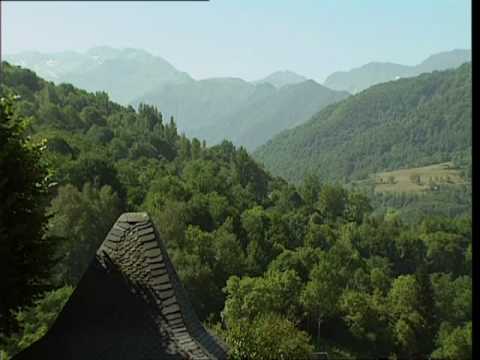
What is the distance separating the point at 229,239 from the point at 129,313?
95.4 feet

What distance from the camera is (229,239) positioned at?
33500mm

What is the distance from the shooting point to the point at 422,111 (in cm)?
7569

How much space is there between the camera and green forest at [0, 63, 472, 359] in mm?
5473

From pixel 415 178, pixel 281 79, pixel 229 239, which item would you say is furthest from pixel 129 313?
pixel 281 79

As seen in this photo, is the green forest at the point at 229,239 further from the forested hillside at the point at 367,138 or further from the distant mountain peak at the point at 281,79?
the distant mountain peak at the point at 281,79

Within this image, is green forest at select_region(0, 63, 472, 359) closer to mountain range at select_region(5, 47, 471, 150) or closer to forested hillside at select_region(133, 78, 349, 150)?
mountain range at select_region(5, 47, 471, 150)

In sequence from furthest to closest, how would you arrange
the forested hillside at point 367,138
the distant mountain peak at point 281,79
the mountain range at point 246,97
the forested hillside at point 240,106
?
the distant mountain peak at point 281,79 < the forested hillside at point 240,106 < the forested hillside at point 367,138 < the mountain range at point 246,97

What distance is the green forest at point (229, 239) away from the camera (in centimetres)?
547

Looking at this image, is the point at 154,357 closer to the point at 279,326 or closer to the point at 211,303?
the point at 279,326

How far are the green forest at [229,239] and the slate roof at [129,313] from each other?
2.53 ft

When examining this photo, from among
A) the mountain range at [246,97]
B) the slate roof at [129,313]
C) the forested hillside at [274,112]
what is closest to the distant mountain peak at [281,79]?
the mountain range at [246,97]

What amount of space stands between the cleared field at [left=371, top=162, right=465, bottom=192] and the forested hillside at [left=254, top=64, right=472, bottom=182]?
1.32 metres

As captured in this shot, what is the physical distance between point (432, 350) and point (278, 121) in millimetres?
109920

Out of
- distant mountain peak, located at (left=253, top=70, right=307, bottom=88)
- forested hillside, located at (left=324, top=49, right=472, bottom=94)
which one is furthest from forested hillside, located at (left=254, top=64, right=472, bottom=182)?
distant mountain peak, located at (left=253, top=70, right=307, bottom=88)
